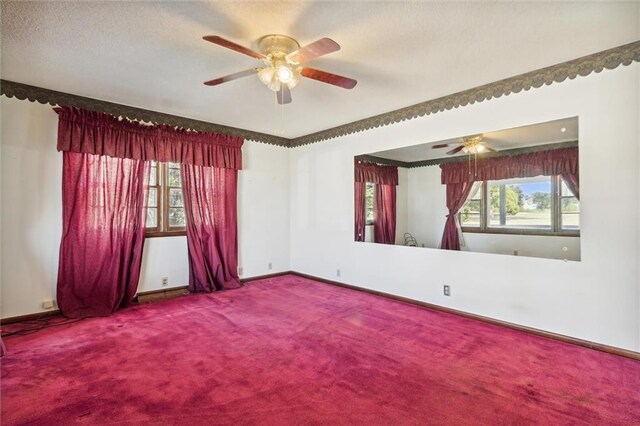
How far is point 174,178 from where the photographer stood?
4.55 m

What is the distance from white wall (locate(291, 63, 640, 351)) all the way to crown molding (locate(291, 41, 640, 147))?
0.06 m

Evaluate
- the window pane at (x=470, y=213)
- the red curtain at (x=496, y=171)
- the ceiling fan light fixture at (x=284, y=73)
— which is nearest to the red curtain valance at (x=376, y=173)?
the red curtain at (x=496, y=171)

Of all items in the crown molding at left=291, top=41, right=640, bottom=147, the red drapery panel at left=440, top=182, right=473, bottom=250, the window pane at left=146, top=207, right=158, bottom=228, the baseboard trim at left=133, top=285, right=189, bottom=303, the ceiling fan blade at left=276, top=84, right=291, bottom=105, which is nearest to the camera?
the crown molding at left=291, top=41, right=640, bottom=147

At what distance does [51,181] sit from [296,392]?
3.55 metres

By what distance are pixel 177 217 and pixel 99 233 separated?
1.01 meters

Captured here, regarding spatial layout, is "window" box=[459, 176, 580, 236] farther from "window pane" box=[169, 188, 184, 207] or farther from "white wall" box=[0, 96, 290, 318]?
"white wall" box=[0, 96, 290, 318]

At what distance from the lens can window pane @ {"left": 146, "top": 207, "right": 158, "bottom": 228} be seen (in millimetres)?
4328

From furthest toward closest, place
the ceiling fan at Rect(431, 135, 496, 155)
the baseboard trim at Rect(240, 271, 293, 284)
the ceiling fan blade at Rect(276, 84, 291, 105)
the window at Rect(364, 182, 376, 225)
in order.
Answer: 1. the baseboard trim at Rect(240, 271, 293, 284)
2. the window at Rect(364, 182, 376, 225)
3. the ceiling fan at Rect(431, 135, 496, 155)
4. the ceiling fan blade at Rect(276, 84, 291, 105)

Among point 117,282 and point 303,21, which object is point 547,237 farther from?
point 117,282

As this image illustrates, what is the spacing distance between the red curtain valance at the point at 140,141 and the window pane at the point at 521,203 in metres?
3.62

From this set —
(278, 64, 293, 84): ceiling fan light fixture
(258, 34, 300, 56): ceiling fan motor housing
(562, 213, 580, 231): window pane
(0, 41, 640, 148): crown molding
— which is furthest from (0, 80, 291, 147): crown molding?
(562, 213, 580, 231): window pane

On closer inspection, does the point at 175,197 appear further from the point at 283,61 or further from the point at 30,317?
the point at 283,61

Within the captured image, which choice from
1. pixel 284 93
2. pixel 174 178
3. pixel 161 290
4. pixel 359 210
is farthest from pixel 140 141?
pixel 359 210

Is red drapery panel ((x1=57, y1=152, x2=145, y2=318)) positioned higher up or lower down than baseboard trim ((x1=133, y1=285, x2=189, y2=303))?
higher up
